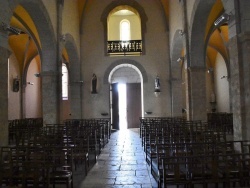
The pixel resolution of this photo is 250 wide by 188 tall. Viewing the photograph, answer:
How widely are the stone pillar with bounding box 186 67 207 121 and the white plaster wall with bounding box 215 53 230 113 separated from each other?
9565 mm

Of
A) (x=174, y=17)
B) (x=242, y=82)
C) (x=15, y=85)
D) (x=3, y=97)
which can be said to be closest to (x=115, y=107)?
(x=15, y=85)

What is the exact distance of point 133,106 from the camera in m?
19.5

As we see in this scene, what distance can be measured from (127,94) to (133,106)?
958 mm

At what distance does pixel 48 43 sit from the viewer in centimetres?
1206

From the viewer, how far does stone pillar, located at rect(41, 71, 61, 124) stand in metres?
12.2

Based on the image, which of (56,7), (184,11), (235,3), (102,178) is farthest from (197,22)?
(102,178)

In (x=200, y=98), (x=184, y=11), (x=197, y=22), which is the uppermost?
(x=184, y=11)

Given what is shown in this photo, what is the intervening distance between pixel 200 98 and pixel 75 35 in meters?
8.94

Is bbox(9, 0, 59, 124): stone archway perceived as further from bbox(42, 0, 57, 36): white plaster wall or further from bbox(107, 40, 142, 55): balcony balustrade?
bbox(107, 40, 142, 55): balcony balustrade

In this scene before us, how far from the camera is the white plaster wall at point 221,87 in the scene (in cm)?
2084

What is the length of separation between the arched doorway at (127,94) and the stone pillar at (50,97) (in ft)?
23.2

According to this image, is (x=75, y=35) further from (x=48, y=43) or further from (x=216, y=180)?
(x=216, y=180)

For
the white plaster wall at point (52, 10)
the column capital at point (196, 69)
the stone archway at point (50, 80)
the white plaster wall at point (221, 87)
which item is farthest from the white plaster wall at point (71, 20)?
the white plaster wall at point (221, 87)

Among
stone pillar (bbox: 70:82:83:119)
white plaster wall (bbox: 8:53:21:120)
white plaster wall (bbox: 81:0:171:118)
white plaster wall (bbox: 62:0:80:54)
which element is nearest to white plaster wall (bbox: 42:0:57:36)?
white plaster wall (bbox: 62:0:80:54)
